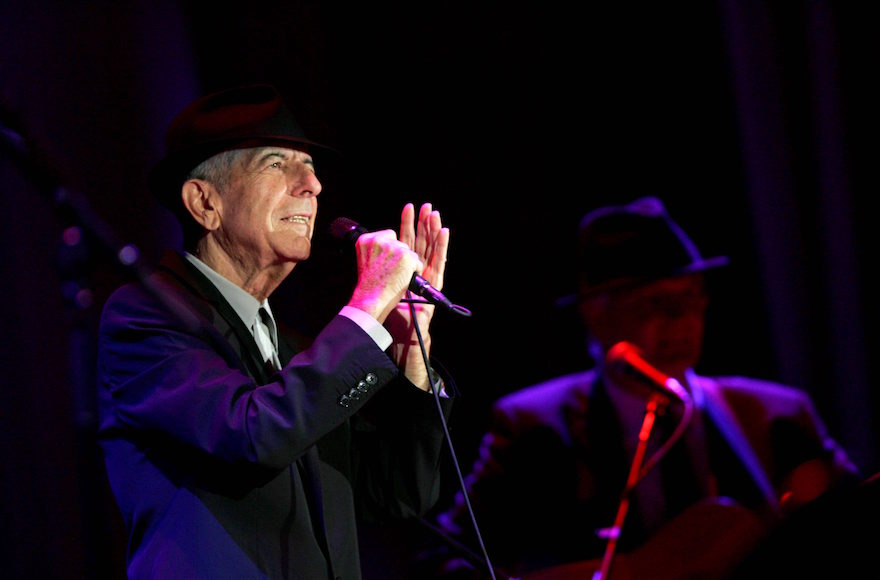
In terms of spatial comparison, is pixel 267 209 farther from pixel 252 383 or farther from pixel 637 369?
pixel 637 369

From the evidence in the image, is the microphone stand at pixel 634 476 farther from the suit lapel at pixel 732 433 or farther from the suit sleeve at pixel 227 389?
the suit sleeve at pixel 227 389

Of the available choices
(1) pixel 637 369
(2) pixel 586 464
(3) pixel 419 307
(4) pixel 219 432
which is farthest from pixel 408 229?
(2) pixel 586 464

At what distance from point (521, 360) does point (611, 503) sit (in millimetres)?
680

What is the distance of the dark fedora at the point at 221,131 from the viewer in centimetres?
179

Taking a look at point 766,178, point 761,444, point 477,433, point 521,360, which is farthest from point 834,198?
point 477,433

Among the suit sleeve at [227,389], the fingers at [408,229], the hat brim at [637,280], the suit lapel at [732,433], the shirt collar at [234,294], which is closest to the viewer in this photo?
the suit sleeve at [227,389]

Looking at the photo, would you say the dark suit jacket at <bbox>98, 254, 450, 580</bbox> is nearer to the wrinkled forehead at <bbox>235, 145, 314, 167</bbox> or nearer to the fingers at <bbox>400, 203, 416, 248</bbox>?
the wrinkled forehead at <bbox>235, 145, 314, 167</bbox>

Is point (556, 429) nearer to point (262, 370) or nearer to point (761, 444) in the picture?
point (761, 444)

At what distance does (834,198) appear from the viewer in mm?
3318

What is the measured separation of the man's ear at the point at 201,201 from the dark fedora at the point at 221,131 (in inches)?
1.2

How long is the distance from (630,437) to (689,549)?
57 cm

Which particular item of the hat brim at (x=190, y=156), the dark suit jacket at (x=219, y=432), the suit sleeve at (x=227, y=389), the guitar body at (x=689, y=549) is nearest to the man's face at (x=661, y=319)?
the guitar body at (x=689, y=549)

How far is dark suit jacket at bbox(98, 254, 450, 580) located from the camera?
55.2 inches

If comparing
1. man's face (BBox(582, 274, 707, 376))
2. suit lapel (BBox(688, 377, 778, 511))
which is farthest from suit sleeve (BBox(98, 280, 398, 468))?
suit lapel (BBox(688, 377, 778, 511))
